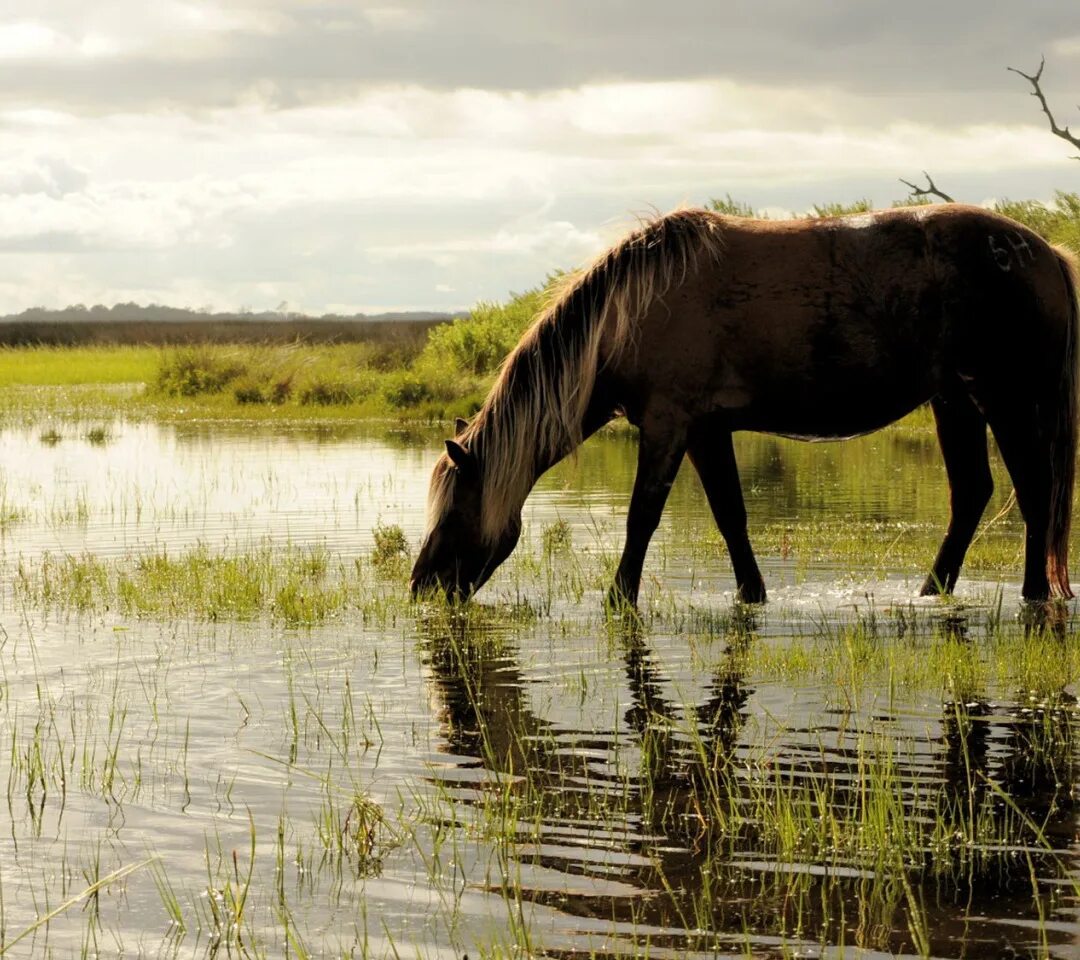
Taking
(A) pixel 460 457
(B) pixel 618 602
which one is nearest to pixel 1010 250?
(B) pixel 618 602

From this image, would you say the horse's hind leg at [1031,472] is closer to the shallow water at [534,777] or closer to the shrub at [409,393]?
the shallow water at [534,777]

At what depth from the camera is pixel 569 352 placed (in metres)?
8.03

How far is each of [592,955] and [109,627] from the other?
17.5 feet

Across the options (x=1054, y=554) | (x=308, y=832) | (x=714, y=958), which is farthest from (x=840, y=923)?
(x=1054, y=554)

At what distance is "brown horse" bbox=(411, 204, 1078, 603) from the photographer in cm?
795

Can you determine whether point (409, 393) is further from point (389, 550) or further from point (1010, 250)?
point (1010, 250)

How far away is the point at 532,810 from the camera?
15.4 ft

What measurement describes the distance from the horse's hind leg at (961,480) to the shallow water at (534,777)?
0.24 meters

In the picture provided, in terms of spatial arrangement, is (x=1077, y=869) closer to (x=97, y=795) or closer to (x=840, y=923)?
(x=840, y=923)

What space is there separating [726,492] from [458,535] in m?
1.51

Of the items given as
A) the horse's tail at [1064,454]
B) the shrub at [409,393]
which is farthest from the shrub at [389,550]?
the shrub at [409,393]

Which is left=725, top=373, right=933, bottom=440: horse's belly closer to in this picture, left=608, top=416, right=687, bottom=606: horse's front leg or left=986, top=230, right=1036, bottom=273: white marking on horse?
left=608, top=416, right=687, bottom=606: horse's front leg

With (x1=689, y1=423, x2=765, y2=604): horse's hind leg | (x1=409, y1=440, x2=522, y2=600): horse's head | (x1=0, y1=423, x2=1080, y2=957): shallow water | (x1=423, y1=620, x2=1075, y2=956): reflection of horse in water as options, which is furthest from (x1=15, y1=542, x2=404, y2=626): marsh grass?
(x1=423, y1=620, x2=1075, y2=956): reflection of horse in water

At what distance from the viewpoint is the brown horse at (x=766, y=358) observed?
795 cm
